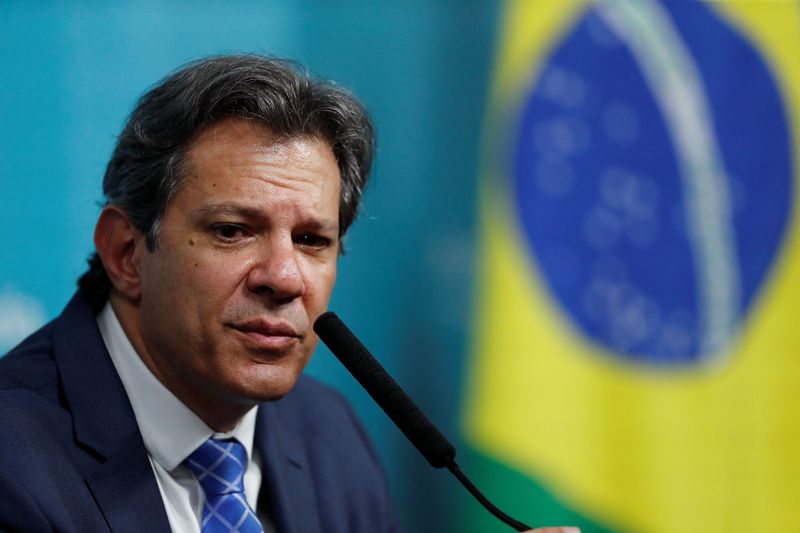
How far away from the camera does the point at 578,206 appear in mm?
2244

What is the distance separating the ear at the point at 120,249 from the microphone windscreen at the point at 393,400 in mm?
438

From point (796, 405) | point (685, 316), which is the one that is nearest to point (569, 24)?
point (685, 316)

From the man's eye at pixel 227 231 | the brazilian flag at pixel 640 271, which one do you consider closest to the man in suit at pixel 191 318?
the man's eye at pixel 227 231

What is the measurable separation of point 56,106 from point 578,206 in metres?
1.13

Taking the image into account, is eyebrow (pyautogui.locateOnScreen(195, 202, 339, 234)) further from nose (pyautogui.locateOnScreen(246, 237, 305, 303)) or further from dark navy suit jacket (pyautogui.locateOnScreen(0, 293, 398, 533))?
dark navy suit jacket (pyautogui.locateOnScreen(0, 293, 398, 533))

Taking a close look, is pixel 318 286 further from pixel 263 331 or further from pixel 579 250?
pixel 579 250

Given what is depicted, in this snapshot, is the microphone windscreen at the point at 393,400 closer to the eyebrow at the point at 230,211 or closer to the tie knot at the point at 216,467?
the eyebrow at the point at 230,211

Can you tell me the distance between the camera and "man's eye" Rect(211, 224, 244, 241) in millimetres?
1415

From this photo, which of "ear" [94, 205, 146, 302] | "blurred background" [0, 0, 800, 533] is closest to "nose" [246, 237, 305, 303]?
"ear" [94, 205, 146, 302]

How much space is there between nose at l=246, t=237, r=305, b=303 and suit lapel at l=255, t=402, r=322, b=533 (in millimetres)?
360

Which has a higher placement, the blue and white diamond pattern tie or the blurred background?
the blurred background

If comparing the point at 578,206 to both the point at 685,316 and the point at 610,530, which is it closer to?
the point at 685,316

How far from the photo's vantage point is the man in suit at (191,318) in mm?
1387

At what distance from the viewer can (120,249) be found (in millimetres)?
1550
